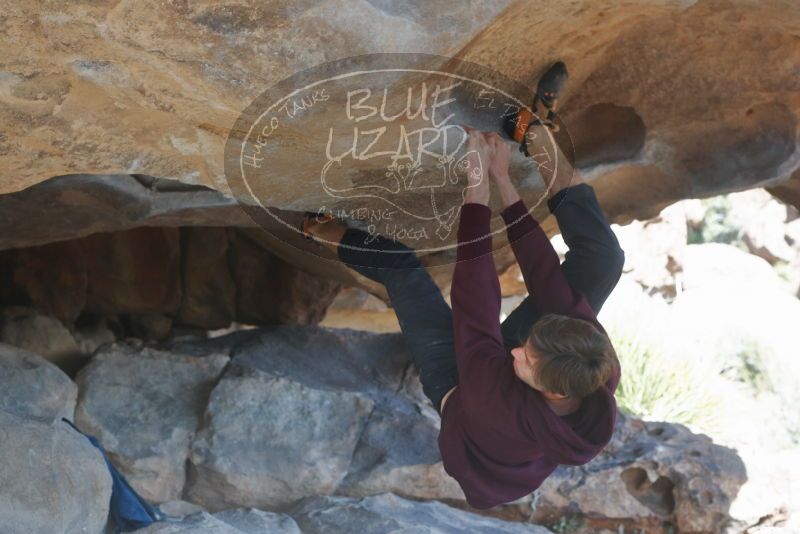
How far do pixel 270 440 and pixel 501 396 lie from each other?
144cm

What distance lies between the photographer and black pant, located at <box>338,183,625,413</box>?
255 centimetres

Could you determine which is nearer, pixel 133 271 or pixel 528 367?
pixel 528 367

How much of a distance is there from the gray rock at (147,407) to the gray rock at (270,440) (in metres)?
0.08

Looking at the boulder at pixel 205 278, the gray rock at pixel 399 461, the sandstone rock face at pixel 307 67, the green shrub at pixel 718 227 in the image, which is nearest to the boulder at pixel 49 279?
the sandstone rock face at pixel 307 67

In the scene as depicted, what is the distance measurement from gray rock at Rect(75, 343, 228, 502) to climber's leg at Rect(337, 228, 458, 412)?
1.08m

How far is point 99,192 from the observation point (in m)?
3.35

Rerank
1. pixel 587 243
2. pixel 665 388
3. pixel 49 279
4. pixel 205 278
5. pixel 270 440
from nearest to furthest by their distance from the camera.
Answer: pixel 587 243
pixel 270 440
pixel 49 279
pixel 205 278
pixel 665 388

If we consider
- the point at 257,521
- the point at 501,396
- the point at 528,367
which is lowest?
the point at 257,521

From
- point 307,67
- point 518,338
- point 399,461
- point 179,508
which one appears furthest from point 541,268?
point 179,508

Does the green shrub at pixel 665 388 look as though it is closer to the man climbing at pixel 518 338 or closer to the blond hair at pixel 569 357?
Result: the man climbing at pixel 518 338

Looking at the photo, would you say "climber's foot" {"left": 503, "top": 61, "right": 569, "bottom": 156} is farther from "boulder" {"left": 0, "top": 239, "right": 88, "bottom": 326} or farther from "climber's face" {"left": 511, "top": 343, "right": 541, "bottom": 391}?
"boulder" {"left": 0, "top": 239, "right": 88, "bottom": 326}

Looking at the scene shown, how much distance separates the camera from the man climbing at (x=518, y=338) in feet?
7.18

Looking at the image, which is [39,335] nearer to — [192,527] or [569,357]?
[192,527]

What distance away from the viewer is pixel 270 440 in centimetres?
348
